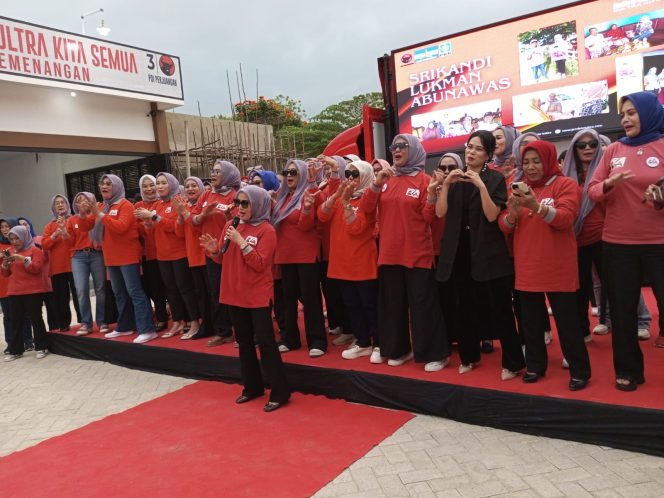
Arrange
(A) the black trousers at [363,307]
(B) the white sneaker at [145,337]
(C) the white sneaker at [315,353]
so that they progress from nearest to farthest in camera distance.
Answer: (A) the black trousers at [363,307], (C) the white sneaker at [315,353], (B) the white sneaker at [145,337]

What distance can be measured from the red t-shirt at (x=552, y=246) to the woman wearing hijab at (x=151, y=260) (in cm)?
354

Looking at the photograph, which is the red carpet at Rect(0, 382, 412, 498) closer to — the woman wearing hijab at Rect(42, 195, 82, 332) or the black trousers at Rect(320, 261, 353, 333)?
the black trousers at Rect(320, 261, 353, 333)

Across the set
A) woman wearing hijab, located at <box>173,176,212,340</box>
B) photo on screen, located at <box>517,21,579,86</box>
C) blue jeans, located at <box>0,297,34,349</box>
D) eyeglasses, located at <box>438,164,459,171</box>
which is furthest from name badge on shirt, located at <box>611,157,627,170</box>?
blue jeans, located at <box>0,297,34,349</box>

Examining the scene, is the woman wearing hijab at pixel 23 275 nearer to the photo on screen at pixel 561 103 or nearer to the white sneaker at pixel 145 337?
the white sneaker at pixel 145 337

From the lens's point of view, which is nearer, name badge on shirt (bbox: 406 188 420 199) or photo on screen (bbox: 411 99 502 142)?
name badge on shirt (bbox: 406 188 420 199)

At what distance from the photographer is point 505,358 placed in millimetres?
3148

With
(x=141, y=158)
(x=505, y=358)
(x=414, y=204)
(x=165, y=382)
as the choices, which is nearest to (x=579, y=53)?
(x=414, y=204)

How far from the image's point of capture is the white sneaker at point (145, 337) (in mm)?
Result: 5017

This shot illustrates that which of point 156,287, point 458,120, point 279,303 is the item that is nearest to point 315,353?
point 279,303

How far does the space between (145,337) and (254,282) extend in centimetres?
215

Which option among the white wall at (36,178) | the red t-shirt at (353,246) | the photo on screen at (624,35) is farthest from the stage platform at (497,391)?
the white wall at (36,178)

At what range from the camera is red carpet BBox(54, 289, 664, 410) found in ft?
8.87

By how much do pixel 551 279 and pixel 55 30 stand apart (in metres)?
9.87

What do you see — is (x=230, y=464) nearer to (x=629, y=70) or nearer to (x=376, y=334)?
(x=376, y=334)
